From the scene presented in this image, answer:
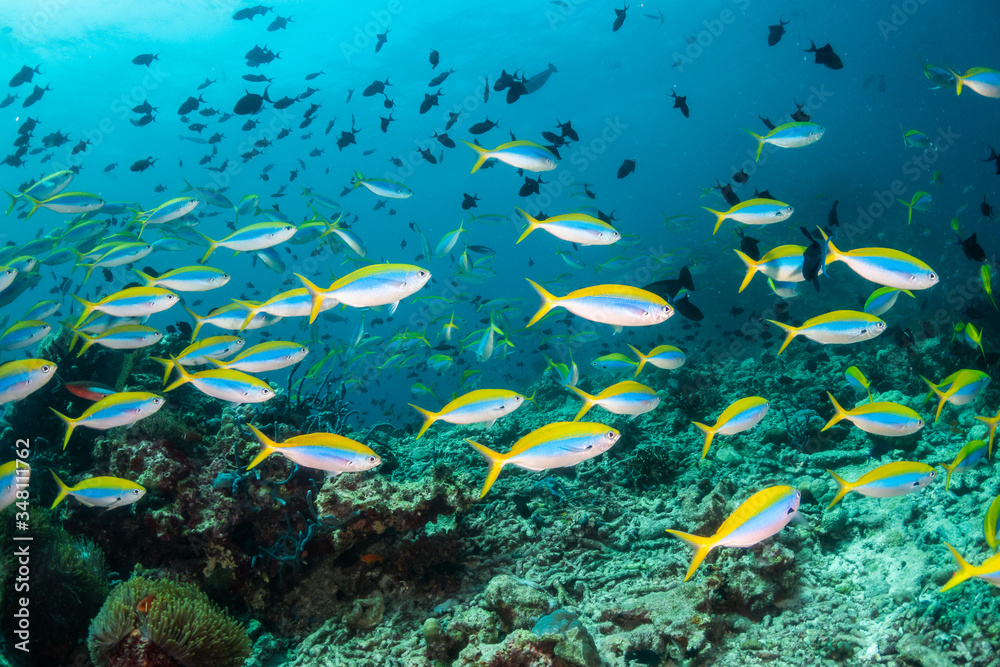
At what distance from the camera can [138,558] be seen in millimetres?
4395

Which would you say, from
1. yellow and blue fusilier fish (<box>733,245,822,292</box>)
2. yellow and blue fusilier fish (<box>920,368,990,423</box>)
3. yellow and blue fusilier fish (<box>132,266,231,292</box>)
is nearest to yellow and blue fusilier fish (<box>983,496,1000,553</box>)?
yellow and blue fusilier fish (<box>920,368,990,423</box>)

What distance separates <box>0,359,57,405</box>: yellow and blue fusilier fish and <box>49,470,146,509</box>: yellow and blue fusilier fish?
94 cm

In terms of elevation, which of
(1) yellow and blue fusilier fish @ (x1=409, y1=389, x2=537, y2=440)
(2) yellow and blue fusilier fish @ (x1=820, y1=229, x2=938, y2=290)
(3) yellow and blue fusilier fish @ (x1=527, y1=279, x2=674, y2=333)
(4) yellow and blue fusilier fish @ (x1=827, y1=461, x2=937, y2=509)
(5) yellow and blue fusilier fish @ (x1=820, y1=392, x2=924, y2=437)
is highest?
(2) yellow and blue fusilier fish @ (x1=820, y1=229, x2=938, y2=290)

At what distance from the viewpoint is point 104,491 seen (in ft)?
12.0

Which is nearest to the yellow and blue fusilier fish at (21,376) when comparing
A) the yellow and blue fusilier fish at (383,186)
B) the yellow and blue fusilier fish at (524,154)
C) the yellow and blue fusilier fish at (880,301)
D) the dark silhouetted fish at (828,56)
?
the yellow and blue fusilier fish at (524,154)

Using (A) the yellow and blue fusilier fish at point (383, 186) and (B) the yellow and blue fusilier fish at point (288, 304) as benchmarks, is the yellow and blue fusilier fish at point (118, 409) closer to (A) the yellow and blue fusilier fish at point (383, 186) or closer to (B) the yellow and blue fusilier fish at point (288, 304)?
(B) the yellow and blue fusilier fish at point (288, 304)

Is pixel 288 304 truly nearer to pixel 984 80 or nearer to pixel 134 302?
pixel 134 302

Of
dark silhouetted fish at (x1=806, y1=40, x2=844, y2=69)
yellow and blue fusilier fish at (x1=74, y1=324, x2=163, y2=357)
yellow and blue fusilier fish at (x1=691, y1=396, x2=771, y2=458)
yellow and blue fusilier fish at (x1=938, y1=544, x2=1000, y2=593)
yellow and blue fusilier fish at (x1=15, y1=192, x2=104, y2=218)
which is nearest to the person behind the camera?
yellow and blue fusilier fish at (x1=938, y1=544, x2=1000, y2=593)

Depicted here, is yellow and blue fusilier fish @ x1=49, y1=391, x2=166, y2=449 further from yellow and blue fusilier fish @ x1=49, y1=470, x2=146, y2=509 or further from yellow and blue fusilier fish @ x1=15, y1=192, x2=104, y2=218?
yellow and blue fusilier fish @ x1=15, y1=192, x2=104, y2=218

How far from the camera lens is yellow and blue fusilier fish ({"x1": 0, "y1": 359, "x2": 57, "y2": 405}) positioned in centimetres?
395

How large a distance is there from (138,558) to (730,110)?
81825 millimetres

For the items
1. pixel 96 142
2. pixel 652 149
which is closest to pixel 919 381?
pixel 96 142

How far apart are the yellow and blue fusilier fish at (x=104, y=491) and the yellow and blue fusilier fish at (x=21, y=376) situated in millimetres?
944

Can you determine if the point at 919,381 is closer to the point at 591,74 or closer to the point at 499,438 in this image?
the point at 499,438
